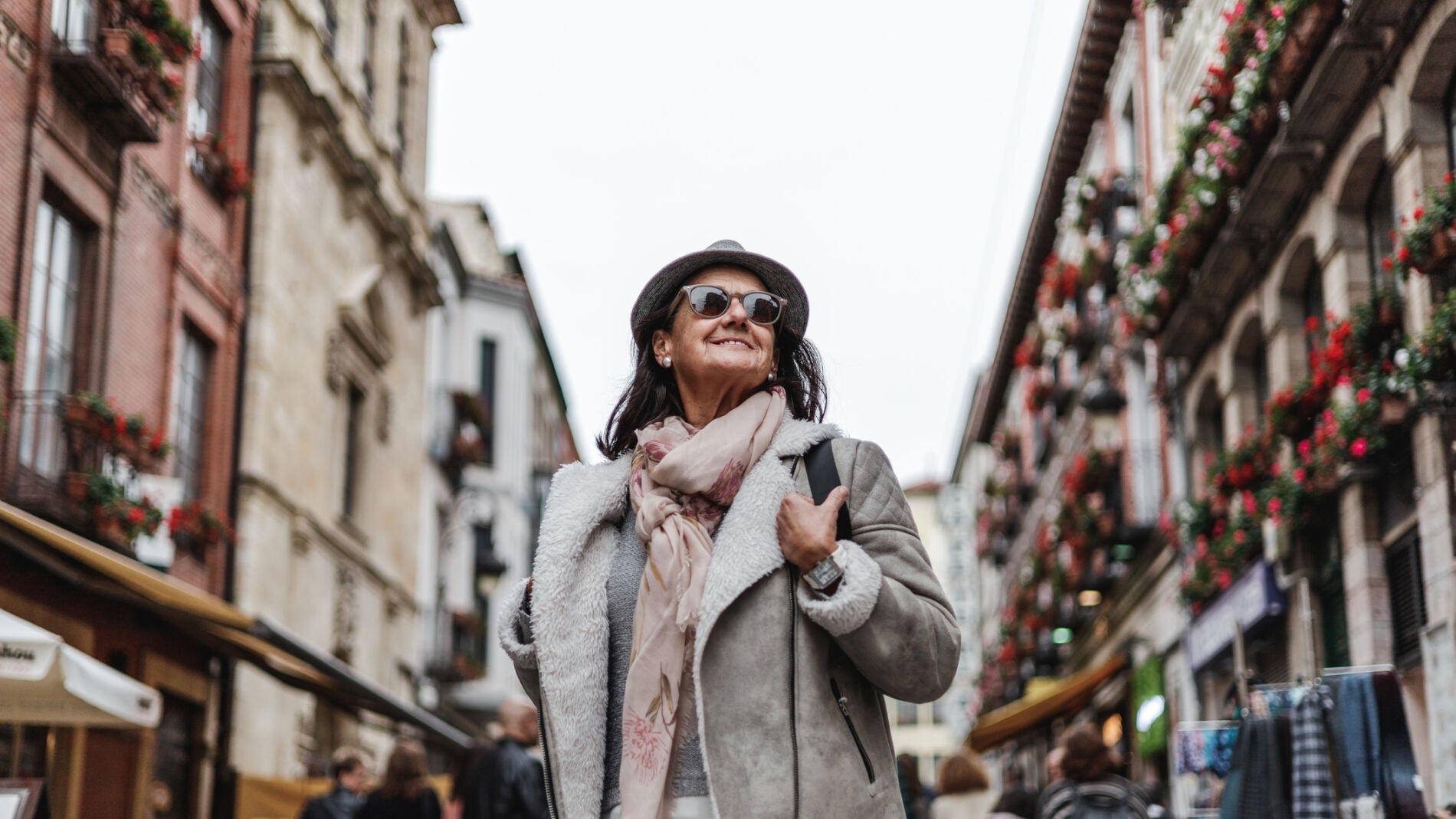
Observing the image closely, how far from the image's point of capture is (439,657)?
98.0 ft

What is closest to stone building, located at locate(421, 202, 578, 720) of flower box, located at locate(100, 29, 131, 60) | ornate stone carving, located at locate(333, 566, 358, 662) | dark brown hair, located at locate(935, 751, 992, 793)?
ornate stone carving, located at locate(333, 566, 358, 662)

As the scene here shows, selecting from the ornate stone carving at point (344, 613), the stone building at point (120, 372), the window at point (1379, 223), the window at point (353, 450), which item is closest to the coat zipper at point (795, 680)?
the stone building at point (120, 372)

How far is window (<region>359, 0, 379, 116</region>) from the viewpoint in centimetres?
2638

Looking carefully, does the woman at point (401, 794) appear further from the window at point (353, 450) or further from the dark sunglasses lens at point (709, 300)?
the window at point (353, 450)

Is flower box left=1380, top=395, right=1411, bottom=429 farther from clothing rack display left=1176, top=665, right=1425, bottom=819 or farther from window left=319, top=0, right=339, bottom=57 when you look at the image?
window left=319, top=0, right=339, bottom=57

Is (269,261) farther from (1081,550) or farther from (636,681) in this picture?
Result: (636,681)

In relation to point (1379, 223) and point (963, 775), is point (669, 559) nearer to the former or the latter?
point (963, 775)

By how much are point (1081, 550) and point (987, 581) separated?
28438 mm

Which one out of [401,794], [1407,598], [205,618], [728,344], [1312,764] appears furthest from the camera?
[1407,598]

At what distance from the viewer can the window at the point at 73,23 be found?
14.5 meters

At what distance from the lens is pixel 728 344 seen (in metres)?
3.53

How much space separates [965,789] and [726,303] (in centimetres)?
906

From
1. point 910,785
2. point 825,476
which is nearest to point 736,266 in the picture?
point 825,476

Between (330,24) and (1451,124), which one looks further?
(330,24)
